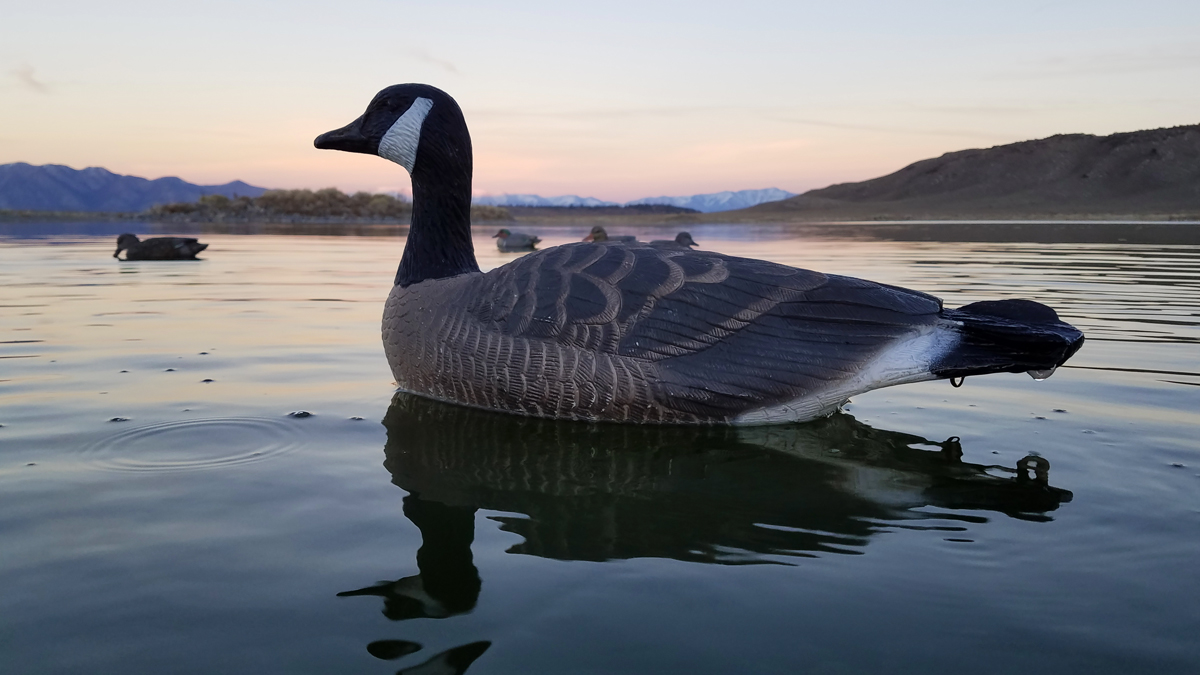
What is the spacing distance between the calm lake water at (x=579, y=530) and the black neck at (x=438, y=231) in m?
0.96

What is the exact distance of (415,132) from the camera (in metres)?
6.05

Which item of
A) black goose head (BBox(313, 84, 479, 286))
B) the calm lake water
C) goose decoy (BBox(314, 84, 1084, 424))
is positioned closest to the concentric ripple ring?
the calm lake water

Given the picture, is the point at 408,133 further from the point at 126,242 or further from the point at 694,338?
the point at 126,242

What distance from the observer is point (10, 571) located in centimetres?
268

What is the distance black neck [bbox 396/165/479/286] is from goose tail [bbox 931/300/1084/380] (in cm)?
346

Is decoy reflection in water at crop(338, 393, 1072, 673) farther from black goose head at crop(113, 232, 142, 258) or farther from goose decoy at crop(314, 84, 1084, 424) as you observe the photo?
black goose head at crop(113, 232, 142, 258)

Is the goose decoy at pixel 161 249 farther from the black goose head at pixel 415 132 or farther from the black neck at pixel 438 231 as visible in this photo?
the black neck at pixel 438 231

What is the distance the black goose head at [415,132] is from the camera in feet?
19.9

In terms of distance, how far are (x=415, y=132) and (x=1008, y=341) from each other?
436 cm

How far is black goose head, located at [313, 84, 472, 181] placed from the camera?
6.06 meters

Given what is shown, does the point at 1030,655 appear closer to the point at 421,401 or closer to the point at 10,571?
the point at 10,571

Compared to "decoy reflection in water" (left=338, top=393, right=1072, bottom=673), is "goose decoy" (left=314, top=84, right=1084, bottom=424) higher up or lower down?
higher up

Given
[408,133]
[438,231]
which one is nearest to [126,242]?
[408,133]

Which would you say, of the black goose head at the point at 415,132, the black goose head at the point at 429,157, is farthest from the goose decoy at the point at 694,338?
the black goose head at the point at 415,132
